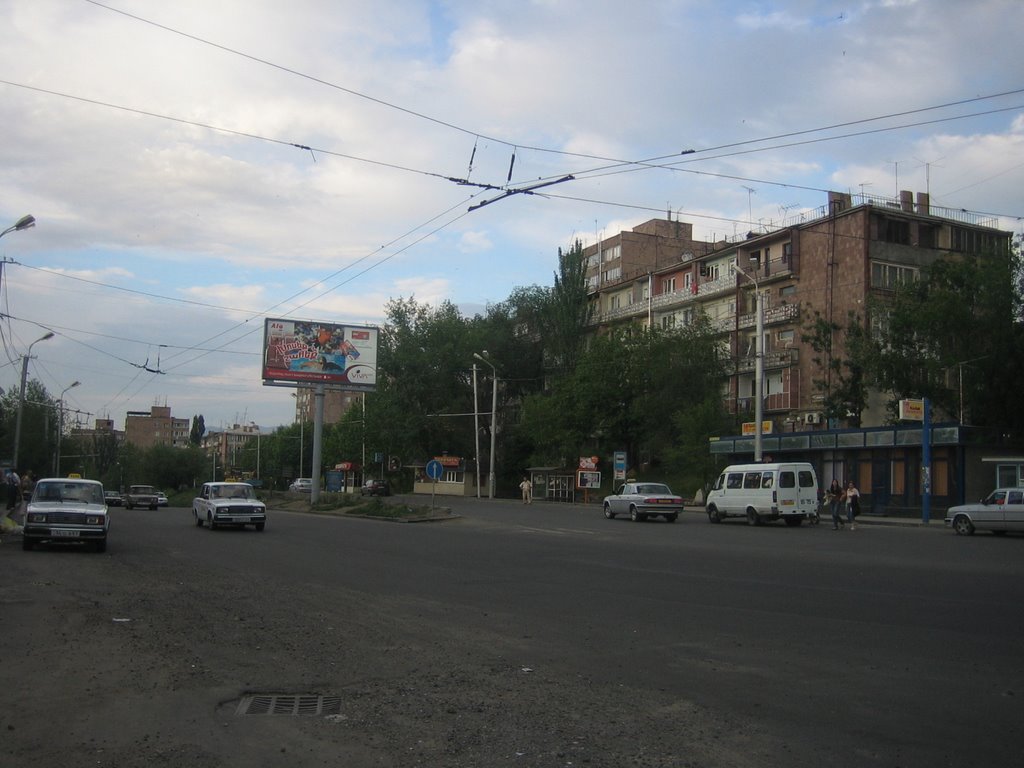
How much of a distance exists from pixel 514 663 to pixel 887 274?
52062 millimetres

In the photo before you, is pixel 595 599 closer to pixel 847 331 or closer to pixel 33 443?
pixel 847 331

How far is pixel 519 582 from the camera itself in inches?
594

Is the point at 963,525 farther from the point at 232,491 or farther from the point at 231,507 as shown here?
the point at 232,491

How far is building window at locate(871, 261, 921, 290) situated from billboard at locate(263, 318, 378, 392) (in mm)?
30136

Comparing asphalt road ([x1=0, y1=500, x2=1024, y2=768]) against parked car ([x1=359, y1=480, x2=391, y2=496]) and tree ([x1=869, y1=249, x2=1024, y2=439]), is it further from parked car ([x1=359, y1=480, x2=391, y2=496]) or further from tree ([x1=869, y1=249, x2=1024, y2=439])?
parked car ([x1=359, y1=480, x2=391, y2=496])

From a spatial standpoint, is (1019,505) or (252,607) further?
(1019,505)

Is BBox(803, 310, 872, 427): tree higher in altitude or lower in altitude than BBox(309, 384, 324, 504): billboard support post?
higher

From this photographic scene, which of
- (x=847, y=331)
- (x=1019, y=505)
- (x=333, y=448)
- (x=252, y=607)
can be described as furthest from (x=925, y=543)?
(x=333, y=448)

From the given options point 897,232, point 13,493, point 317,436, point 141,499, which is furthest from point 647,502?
point 141,499

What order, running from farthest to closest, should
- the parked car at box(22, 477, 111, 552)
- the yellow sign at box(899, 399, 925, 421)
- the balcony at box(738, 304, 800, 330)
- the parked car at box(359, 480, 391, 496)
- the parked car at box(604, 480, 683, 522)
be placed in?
the parked car at box(359, 480, 391, 496) → the balcony at box(738, 304, 800, 330) → the yellow sign at box(899, 399, 925, 421) → the parked car at box(604, 480, 683, 522) → the parked car at box(22, 477, 111, 552)

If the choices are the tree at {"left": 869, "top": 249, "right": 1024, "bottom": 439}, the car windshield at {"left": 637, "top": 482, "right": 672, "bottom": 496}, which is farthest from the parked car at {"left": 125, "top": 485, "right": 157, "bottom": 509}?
the tree at {"left": 869, "top": 249, "right": 1024, "bottom": 439}

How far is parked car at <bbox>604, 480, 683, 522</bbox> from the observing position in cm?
3653

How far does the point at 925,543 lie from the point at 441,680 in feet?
67.5

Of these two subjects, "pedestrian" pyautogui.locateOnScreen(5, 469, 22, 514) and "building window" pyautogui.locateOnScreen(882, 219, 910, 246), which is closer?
"pedestrian" pyautogui.locateOnScreen(5, 469, 22, 514)
